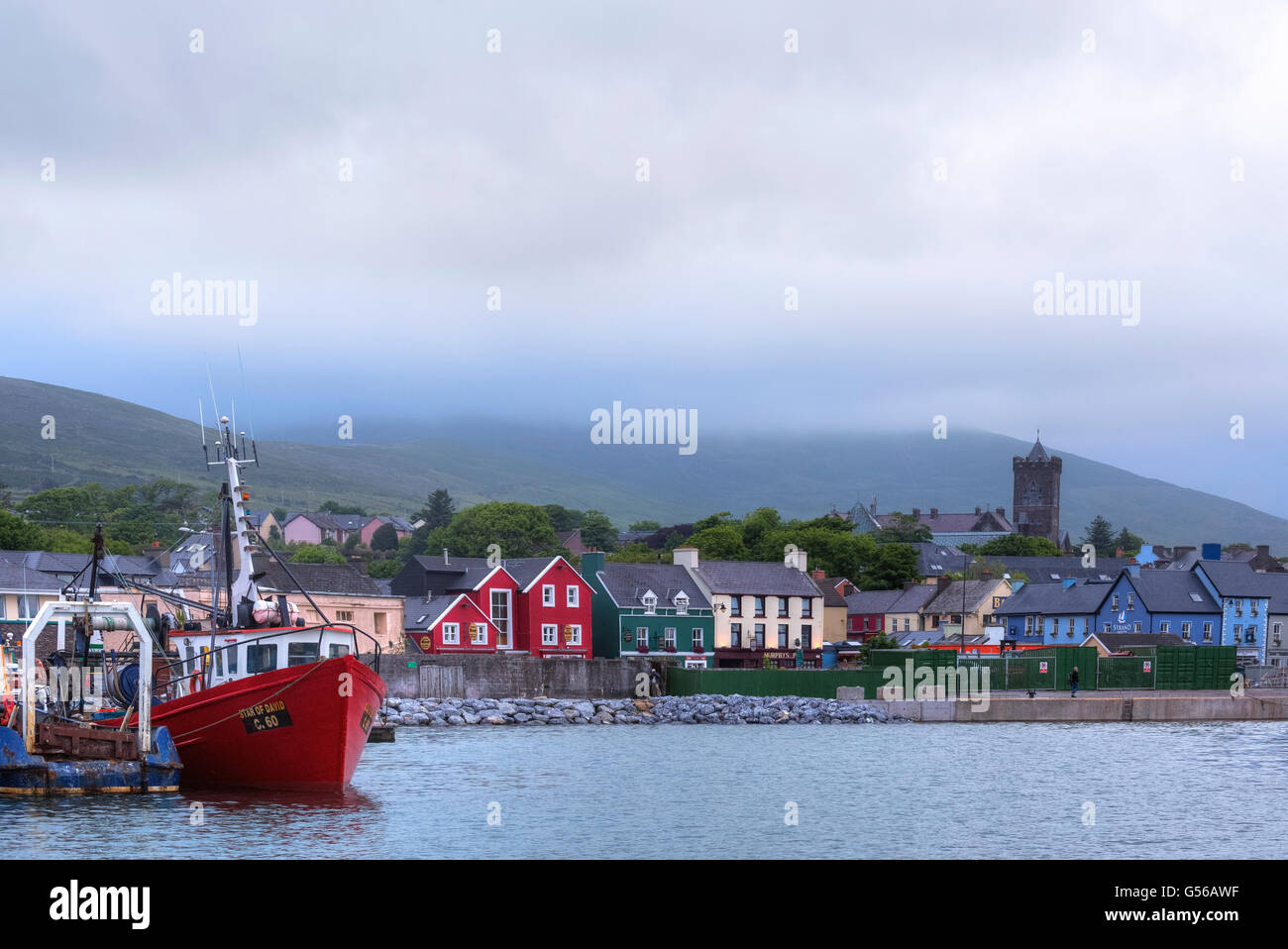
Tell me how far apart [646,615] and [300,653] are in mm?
56378

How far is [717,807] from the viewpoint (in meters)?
34.3

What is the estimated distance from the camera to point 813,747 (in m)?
54.2

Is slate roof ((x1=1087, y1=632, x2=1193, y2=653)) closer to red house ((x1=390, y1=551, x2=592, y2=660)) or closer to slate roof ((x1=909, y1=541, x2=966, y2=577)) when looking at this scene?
red house ((x1=390, y1=551, x2=592, y2=660))

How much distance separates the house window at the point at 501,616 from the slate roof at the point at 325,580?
7.09 m

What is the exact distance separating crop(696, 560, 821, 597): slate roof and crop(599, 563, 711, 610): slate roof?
1.10 metres

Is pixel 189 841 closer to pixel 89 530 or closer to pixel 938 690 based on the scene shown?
pixel 938 690

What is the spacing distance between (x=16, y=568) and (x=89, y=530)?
95879 mm

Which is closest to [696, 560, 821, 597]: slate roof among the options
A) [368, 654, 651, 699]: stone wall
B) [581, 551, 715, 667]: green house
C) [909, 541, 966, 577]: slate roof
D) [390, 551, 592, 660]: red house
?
[581, 551, 715, 667]: green house

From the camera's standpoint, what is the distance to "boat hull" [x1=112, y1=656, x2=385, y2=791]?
35.1 meters

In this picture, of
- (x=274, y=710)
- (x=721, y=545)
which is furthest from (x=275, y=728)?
(x=721, y=545)

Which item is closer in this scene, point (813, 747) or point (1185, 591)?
point (813, 747)

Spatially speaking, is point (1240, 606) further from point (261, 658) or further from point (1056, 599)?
point (261, 658)

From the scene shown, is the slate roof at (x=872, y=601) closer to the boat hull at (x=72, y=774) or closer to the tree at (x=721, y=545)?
the tree at (x=721, y=545)
